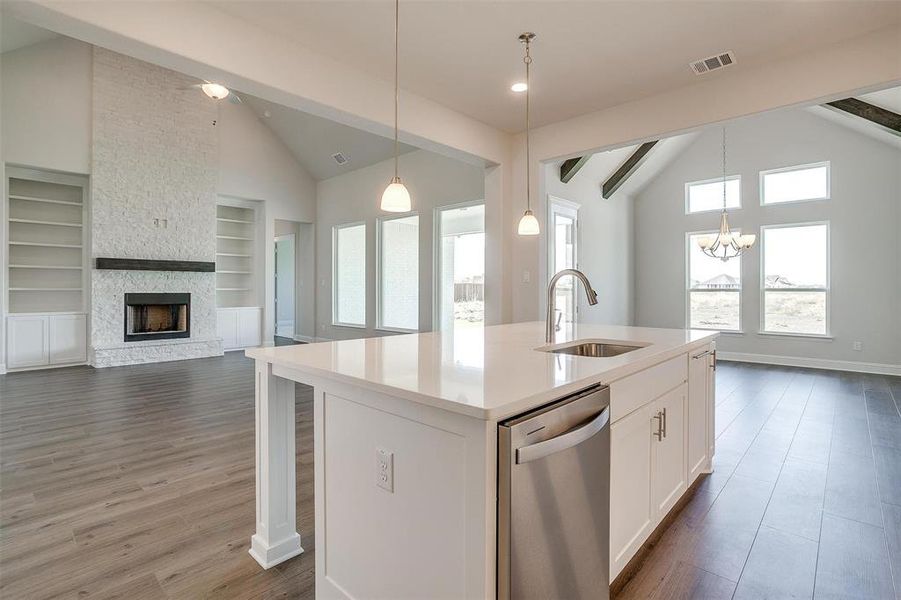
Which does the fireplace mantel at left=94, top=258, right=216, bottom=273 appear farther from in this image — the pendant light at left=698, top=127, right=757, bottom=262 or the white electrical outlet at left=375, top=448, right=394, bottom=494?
the pendant light at left=698, top=127, right=757, bottom=262

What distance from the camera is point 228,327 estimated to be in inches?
324

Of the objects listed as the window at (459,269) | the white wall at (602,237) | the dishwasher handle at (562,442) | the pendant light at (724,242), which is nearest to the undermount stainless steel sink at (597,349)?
the dishwasher handle at (562,442)

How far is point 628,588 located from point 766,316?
7.03 meters

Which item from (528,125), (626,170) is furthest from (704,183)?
(528,125)

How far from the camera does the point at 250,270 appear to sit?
8.73m

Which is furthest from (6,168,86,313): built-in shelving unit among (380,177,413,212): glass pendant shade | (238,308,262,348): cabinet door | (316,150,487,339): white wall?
(380,177,413,212): glass pendant shade

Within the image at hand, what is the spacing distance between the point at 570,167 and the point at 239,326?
6.33m

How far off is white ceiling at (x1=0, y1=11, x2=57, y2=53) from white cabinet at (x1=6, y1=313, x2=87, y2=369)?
336cm

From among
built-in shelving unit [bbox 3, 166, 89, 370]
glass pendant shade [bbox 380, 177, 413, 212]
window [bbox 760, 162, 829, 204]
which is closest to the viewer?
glass pendant shade [bbox 380, 177, 413, 212]

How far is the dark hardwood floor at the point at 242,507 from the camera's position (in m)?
1.81

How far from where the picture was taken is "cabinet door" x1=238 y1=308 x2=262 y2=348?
8.38 meters

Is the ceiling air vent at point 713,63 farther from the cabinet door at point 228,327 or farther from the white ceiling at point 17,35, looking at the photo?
the cabinet door at point 228,327

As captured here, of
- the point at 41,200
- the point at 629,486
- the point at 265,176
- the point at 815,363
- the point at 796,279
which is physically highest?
the point at 265,176

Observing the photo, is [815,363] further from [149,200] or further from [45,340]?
[45,340]
